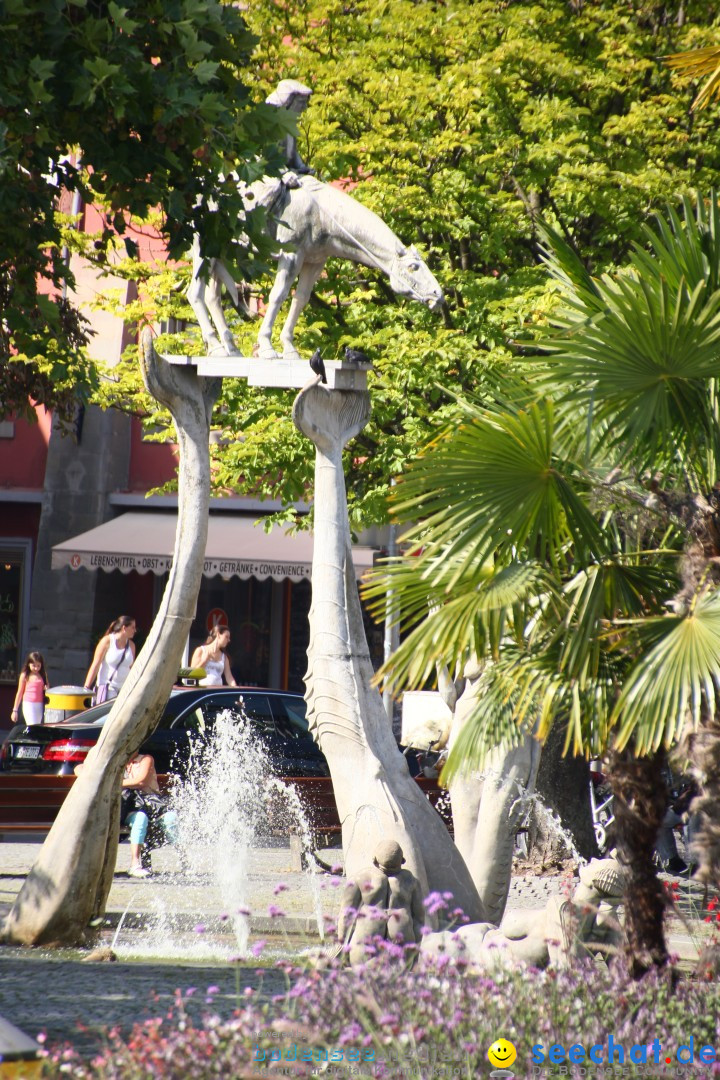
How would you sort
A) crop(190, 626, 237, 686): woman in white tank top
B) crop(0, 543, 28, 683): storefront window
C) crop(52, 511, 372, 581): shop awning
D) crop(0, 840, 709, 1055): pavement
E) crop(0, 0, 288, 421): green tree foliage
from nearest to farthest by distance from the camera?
crop(0, 840, 709, 1055): pavement
crop(0, 0, 288, 421): green tree foliage
crop(190, 626, 237, 686): woman in white tank top
crop(52, 511, 372, 581): shop awning
crop(0, 543, 28, 683): storefront window

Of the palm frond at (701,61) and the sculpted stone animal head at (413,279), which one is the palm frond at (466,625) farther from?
the palm frond at (701,61)

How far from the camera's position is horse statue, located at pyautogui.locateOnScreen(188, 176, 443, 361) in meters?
8.42

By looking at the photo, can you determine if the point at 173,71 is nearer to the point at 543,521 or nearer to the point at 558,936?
the point at 543,521


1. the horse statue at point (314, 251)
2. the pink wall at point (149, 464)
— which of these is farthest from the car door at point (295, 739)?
the pink wall at point (149, 464)

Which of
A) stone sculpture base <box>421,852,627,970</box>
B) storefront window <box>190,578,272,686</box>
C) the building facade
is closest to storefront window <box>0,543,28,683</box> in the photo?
the building facade

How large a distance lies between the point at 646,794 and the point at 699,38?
11.0 meters

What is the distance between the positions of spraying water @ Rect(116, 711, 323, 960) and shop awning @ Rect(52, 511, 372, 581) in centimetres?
671

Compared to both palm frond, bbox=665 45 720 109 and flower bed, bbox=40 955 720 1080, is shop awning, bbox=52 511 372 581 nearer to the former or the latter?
palm frond, bbox=665 45 720 109

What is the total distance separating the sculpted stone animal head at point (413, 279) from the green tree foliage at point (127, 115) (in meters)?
1.74

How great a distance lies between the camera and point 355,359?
26.5ft

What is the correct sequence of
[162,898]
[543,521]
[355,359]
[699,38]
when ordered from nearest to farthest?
[543,521]
[355,359]
[162,898]
[699,38]

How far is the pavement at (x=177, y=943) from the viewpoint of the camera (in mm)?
5844

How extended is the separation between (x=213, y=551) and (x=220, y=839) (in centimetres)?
964

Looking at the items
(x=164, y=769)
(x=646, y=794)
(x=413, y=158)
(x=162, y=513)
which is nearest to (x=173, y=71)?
(x=646, y=794)
